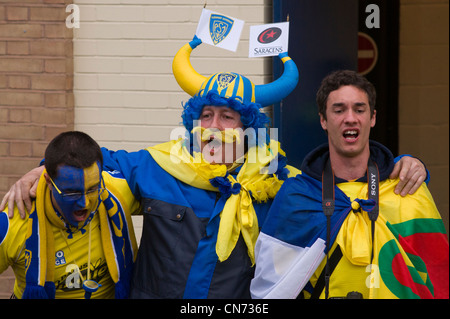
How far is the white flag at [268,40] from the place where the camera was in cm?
391

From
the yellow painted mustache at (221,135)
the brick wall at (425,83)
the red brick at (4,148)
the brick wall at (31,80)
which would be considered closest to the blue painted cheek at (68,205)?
the yellow painted mustache at (221,135)

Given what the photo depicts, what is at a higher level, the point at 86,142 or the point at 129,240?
the point at 86,142

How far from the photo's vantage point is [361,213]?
3.01 meters

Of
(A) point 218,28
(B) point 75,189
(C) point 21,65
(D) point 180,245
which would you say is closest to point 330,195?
(D) point 180,245

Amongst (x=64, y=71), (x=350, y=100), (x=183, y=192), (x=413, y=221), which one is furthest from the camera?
(x=64, y=71)

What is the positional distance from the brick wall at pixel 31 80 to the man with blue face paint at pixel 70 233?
5.49 ft

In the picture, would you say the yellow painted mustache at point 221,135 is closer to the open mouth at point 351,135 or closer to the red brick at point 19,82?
the open mouth at point 351,135

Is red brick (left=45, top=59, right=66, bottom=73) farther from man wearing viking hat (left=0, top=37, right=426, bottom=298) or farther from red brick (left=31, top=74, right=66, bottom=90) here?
man wearing viking hat (left=0, top=37, right=426, bottom=298)

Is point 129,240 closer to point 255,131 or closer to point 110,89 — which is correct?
point 255,131

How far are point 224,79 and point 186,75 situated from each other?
352mm

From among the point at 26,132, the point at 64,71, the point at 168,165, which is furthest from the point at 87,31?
the point at 168,165

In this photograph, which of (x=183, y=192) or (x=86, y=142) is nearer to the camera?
(x=86, y=142)

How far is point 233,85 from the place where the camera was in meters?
3.59
